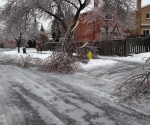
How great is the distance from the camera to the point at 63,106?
19.6 ft

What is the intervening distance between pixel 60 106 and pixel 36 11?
1614 centimetres

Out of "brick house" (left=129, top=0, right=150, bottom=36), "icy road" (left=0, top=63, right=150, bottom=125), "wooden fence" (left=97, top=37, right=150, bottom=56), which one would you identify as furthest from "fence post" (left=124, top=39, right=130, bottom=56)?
"brick house" (left=129, top=0, right=150, bottom=36)

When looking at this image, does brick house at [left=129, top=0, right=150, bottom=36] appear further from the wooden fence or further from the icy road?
the icy road

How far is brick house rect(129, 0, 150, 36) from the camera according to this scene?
121ft

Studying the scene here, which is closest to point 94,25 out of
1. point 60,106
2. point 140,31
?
point 140,31

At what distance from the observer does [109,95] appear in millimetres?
7129

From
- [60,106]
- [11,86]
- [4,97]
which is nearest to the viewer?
[60,106]

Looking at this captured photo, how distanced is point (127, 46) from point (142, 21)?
20850 mm

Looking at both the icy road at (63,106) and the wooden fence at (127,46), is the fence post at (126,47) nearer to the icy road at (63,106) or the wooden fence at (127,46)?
the wooden fence at (127,46)

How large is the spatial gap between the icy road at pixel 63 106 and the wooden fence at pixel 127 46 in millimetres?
10207

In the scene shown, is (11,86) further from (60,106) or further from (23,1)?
(23,1)

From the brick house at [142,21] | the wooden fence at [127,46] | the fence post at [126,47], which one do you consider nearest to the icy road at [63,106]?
the fence post at [126,47]

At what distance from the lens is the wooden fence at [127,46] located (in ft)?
60.9

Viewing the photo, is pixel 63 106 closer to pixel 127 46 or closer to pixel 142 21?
pixel 127 46
